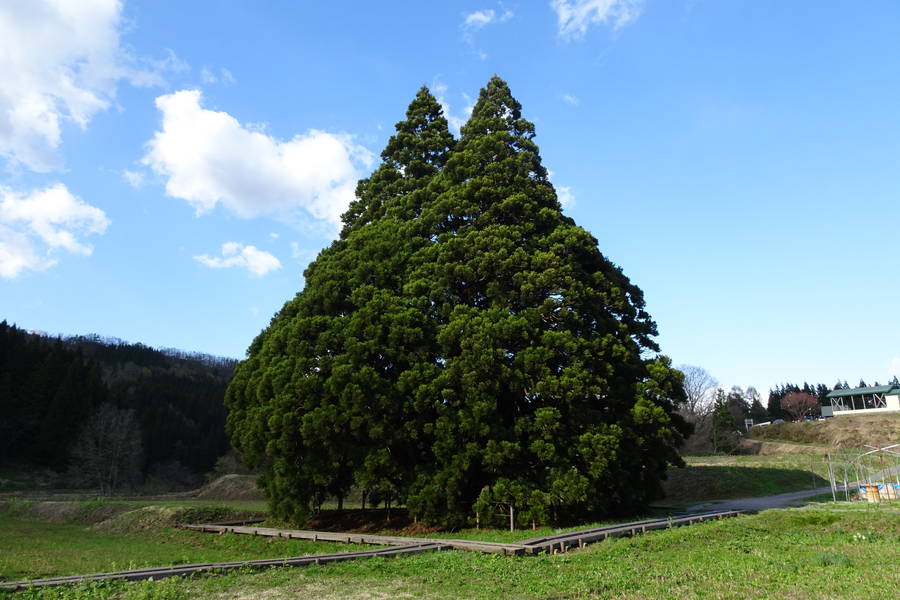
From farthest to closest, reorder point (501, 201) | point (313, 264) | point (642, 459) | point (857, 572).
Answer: point (313, 264) → point (501, 201) → point (642, 459) → point (857, 572)

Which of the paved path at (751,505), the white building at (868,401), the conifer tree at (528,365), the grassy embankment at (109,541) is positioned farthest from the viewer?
the white building at (868,401)

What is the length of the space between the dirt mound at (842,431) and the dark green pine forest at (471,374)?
39689 millimetres

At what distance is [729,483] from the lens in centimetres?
2892

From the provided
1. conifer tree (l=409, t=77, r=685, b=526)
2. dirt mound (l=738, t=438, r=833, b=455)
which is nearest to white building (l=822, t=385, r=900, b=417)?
dirt mound (l=738, t=438, r=833, b=455)

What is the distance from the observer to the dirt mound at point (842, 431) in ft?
160

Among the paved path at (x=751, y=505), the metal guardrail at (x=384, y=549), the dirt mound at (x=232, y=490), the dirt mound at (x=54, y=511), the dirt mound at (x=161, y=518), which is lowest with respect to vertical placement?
the dirt mound at (x=232, y=490)

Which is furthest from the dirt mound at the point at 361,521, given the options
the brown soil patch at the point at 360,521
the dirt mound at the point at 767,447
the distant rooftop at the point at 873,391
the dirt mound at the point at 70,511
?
the distant rooftop at the point at 873,391

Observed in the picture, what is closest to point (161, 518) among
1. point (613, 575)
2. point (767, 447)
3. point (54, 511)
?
point (54, 511)

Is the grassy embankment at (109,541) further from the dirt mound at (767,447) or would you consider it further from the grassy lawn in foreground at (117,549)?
the dirt mound at (767,447)

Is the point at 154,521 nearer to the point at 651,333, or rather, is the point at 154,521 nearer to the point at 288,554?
the point at 288,554

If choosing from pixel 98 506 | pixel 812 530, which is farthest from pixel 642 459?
pixel 98 506

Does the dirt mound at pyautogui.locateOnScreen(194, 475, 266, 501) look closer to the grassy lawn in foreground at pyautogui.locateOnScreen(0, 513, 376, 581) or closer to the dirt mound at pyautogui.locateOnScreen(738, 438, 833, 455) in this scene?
the grassy lawn in foreground at pyautogui.locateOnScreen(0, 513, 376, 581)

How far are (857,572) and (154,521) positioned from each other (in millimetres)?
20884

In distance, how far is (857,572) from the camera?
8.88m
